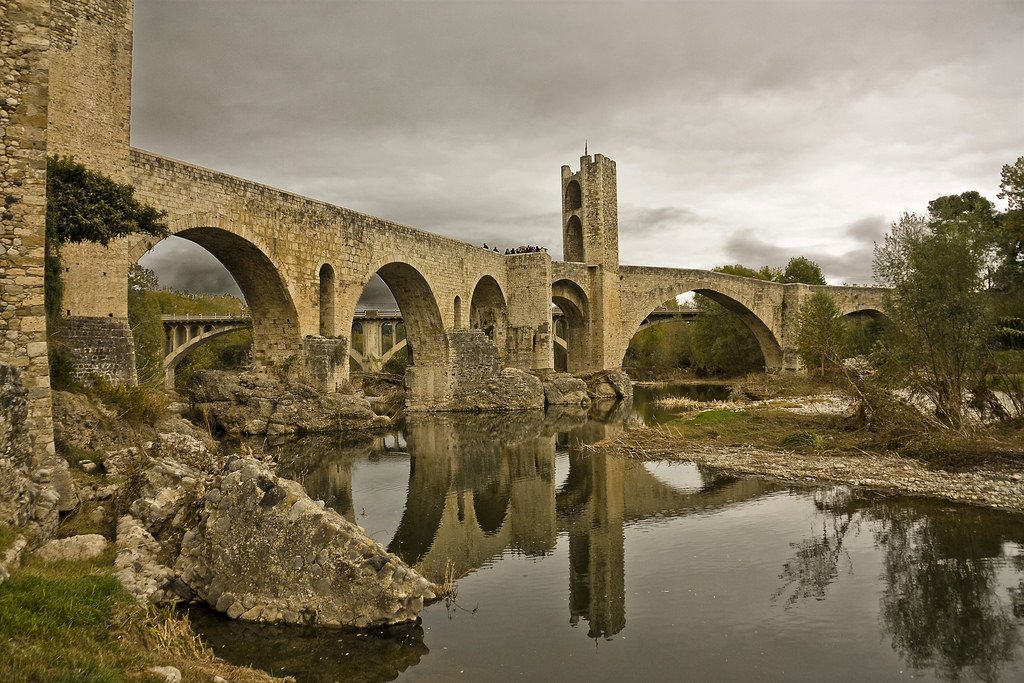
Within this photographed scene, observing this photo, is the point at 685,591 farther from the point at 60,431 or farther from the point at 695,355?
the point at 695,355

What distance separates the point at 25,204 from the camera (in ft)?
20.7

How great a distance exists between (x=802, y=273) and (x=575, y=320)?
23656mm

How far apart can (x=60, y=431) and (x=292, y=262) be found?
29.1 feet

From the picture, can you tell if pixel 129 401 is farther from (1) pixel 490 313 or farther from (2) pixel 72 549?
(1) pixel 490 313

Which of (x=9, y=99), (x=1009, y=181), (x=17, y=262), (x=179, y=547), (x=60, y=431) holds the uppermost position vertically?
(x=1009, y=181)

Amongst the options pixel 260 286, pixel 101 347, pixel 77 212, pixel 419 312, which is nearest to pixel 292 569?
pixel 77 212

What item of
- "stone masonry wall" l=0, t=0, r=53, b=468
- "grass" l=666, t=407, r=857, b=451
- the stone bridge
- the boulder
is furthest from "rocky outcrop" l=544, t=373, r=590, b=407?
the boulder

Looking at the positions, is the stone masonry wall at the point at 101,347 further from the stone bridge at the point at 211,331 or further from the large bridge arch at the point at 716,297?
the large bridge arch at the point at 716,297

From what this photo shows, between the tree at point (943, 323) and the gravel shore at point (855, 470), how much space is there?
1.79m

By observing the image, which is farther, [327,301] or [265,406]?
[327,301]

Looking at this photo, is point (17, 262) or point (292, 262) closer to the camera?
point (17, 262)

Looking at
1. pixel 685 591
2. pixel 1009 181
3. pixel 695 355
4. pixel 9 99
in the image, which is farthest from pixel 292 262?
pixel 695 355

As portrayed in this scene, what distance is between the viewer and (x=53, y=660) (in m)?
3.42

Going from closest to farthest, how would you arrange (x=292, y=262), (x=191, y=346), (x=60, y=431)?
1. (x=60, y=431)
2. (x=292, y=262)
3. (x=191, y=346)
